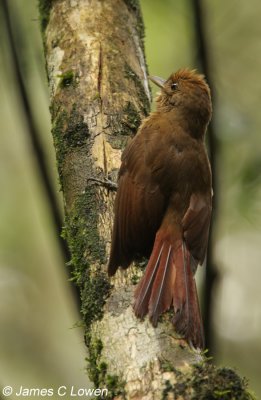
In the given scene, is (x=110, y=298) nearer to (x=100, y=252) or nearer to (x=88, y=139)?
(x=100, y=252)

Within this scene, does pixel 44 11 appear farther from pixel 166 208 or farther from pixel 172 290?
pixel 172 290

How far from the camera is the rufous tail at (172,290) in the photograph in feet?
8.28

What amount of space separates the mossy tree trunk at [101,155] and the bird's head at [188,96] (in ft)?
0.75

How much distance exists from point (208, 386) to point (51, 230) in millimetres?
2991

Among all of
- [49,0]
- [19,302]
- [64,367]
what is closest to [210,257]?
[49,0]

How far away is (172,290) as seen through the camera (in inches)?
117

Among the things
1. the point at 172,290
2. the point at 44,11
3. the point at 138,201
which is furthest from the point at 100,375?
the point at 44,11

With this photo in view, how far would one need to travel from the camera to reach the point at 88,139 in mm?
3314

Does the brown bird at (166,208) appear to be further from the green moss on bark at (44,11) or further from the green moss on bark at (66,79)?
the green moss on bark at (44,11)

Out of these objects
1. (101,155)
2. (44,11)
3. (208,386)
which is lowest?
(208,386)

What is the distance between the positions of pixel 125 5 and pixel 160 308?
2130 millimetres

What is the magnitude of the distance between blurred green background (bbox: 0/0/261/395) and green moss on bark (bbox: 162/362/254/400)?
2376 mm

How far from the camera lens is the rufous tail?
2523mm

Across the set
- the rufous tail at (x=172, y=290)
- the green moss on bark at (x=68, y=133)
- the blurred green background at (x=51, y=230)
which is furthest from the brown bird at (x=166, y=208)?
the blurred green background at (x=51, y=230)
